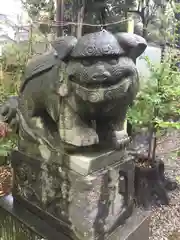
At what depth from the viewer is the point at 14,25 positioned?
246 cm

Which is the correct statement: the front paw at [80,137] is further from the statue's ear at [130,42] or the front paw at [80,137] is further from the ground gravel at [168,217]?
the ground gravel at [168,217]

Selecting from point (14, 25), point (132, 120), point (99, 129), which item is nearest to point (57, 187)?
point (99, 129)

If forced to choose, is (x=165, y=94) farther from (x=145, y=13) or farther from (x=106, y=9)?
(x=145, y=13)

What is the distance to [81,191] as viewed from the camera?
0.99 metres

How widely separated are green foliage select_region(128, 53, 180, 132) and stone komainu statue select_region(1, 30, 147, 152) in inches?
28.8

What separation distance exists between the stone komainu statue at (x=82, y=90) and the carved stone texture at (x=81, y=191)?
0.27 feet

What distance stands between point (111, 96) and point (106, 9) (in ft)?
3.18

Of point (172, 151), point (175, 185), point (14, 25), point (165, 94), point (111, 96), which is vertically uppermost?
point (14, 25)

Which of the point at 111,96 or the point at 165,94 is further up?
the point at 111,96

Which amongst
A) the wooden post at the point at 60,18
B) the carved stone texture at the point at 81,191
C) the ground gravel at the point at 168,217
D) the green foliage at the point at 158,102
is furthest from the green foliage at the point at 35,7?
the carved stone texture at the point at 81,191

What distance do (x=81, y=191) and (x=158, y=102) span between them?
36.7 inches

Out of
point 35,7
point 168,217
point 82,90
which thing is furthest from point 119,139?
point 35,7

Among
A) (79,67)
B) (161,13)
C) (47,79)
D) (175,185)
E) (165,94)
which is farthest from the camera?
(161,13)

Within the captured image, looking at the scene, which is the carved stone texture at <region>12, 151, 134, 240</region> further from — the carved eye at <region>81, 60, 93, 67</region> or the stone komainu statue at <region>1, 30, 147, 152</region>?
the carved eye at <region>81, 60, 93, 67</region>
